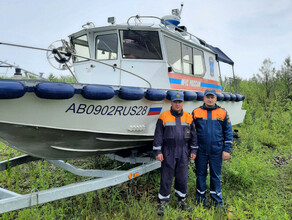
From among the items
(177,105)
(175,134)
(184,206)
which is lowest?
(184,206)

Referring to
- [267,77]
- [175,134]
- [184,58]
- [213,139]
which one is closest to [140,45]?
[184,58]

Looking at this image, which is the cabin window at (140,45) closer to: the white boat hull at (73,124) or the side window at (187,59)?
the side window at (187,59)

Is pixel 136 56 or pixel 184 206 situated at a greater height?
pixel 136 56

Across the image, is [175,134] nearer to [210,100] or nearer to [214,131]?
[214,131]

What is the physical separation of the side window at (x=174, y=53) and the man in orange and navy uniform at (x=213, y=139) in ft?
3.54

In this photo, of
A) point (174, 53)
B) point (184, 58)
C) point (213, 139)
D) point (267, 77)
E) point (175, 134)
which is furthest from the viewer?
point (267, 77)

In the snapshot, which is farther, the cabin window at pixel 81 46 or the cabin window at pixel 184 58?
the cabin window at pixel 81 46

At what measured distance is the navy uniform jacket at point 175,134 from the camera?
2.77 m

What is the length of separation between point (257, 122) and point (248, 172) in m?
4.78

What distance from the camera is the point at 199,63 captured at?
464cm

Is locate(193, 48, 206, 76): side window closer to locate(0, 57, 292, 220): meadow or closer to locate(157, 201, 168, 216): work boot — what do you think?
locate(0, 57, 292, 220): meadow

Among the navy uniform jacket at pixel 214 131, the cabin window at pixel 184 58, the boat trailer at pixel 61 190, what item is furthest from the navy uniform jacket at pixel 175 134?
the cabin window at pixel 184 58

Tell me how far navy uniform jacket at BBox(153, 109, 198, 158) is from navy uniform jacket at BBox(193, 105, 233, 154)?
0.13 m

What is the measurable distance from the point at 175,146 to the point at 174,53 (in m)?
1.85
